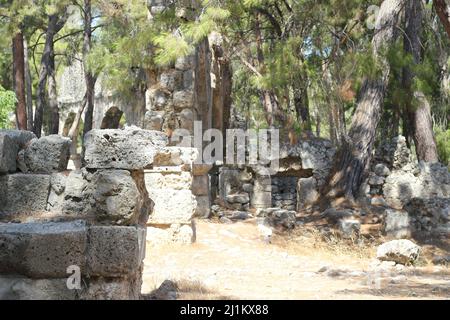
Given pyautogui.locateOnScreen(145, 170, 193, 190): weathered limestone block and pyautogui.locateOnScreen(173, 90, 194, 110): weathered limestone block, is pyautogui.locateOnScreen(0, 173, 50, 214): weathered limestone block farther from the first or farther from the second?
pyautogui.locateOnScreen(173, 90, 194, 110): weathered limestone block

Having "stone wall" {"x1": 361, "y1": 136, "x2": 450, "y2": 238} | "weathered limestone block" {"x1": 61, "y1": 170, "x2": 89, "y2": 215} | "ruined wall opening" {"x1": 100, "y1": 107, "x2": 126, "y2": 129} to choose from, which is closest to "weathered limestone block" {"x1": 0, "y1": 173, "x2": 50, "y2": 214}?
"weathered limestone block" {"x1": 61, "y1": 170, "x2": 89, "y2": 215}

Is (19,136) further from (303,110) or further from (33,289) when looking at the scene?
(303,110)

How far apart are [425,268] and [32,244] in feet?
21.7

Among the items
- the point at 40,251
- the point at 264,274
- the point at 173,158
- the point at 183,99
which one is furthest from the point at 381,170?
the point at 40,251

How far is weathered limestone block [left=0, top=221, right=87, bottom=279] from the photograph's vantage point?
4.31m

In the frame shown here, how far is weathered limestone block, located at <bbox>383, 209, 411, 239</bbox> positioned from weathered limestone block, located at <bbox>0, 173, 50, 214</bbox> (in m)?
8.24

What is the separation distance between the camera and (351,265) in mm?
9820

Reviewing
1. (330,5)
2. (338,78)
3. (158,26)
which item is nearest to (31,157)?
(338,78)

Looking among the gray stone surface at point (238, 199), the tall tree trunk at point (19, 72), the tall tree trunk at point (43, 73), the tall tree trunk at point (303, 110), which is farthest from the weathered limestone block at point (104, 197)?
the tall tree trunk at point (43, 73)

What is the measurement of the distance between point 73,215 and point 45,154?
555mm

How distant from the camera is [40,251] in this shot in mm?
4316

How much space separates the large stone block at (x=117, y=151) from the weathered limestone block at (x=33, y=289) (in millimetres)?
922

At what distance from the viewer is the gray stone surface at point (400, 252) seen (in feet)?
31.7

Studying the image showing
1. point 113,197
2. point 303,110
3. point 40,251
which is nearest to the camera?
point 40,251
